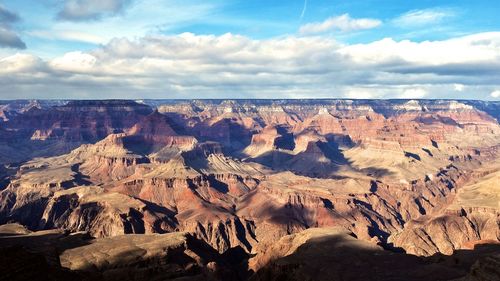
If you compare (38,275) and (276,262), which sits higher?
(38,275)

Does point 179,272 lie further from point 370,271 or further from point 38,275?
point 38,275

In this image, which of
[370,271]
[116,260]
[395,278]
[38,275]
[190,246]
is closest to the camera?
[38,275]

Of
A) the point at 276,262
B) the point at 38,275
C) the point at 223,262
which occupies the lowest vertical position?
the point at 223,262

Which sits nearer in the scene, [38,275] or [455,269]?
[38,275]

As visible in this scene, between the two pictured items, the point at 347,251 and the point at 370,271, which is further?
the point at 347,251

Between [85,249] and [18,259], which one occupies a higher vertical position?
[18,259]

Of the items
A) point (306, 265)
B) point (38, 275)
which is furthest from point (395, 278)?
point (38, 275)

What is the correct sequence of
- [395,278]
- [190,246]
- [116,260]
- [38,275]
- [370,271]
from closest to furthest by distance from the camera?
[38,275]
[395,278]
[370,271]
[116,260]
[190,246]

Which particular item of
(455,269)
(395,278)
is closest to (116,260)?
(395,278)

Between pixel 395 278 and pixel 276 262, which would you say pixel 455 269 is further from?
pixel 276 262
